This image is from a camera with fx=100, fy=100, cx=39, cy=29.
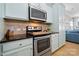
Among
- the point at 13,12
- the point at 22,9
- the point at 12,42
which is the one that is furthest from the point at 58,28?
the point at 12,42

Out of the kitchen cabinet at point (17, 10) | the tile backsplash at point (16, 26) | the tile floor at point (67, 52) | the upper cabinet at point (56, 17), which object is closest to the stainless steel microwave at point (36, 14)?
the kitchen cabinet at point (17, 10)

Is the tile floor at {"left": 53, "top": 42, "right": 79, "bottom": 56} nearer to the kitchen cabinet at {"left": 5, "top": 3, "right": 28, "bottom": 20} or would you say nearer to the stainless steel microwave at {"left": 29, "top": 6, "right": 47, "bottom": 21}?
the stainless steel microwave at {"left": 29, "top": 6, "right": 47, "bottom": 21}

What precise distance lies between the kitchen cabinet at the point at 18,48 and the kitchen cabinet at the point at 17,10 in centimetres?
58

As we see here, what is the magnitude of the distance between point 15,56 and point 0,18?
763mm

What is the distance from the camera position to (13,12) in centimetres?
205

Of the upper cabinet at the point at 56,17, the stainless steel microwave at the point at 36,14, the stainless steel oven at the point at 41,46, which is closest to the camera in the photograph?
the stainless steel oven at the point at 41,46

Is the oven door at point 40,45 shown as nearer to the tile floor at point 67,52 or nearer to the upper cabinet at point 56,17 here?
the tile floor at point 67,52

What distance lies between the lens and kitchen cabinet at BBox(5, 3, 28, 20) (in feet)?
6.34

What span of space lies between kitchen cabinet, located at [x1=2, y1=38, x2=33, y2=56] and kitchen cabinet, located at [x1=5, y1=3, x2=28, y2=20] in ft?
1.90

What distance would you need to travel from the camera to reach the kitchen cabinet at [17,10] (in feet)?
6.34

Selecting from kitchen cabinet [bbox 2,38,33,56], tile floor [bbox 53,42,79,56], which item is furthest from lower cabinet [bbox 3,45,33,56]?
tile floor [bbox 53,42,79,56]

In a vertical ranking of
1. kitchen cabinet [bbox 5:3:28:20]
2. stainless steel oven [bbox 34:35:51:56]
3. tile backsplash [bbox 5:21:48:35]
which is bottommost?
stainless steel oven [bbox 34:35:51:56]

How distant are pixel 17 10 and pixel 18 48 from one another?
0.85 m

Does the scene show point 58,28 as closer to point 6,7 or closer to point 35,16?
point 35,16
